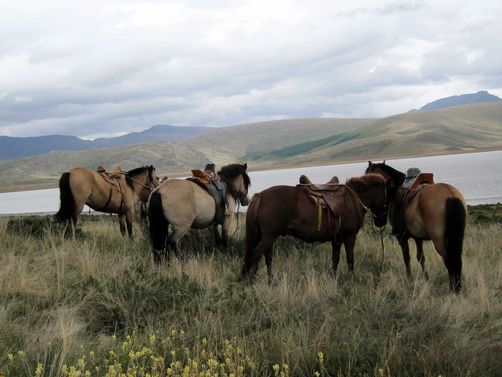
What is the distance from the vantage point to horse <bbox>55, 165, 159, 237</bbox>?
1097 cm

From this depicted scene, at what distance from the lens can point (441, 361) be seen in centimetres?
394

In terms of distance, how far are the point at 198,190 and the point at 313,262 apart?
2400mm

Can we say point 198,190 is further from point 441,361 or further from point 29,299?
point 441,361

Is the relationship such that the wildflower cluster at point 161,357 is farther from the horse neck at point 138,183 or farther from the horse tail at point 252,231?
the horse neck at point 138,183

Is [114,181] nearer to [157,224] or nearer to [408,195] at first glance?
[157,224]

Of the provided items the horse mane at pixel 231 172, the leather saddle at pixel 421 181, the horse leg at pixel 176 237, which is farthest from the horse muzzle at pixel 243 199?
the leather saddle at pixel 421 181

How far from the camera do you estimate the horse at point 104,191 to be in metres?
11.0

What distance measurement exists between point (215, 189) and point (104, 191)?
11.4 feet

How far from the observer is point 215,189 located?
9.33m

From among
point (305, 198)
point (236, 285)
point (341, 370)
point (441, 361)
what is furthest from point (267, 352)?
point (305, 198)

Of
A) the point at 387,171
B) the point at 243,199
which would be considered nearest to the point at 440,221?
the point at 387,171

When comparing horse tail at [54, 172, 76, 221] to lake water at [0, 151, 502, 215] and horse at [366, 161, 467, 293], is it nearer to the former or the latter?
horse at [366, 161, 467, 293]

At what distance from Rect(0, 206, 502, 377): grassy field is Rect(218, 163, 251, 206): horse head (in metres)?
1.92

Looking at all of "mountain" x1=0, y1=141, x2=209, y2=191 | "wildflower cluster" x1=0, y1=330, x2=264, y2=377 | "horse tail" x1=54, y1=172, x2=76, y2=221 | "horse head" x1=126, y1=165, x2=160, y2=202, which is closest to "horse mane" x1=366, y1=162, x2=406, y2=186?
"wildflower cluster" x1=0, y1=330, x2=264, y2=377
